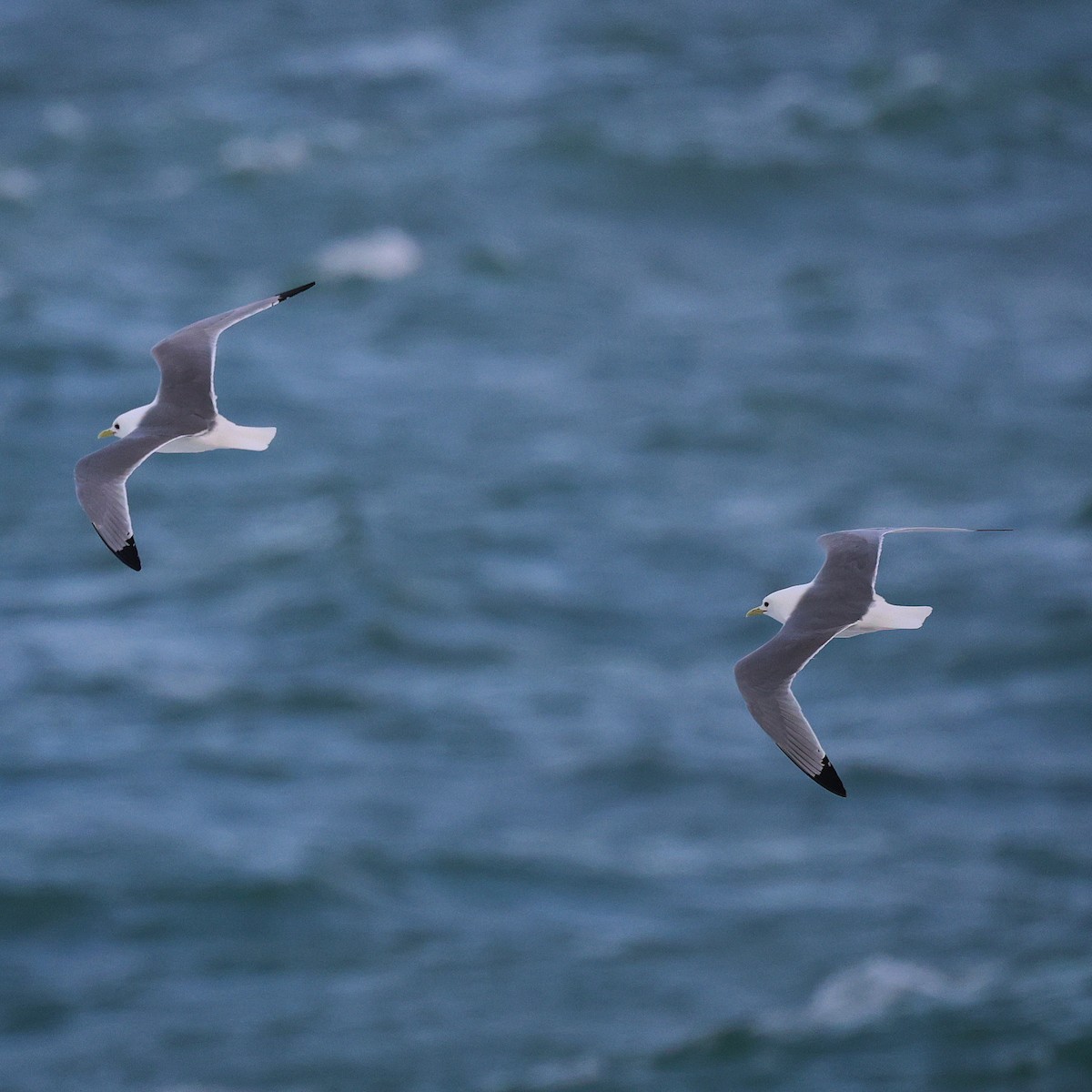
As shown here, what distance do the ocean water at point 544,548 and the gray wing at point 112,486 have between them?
37.9 m

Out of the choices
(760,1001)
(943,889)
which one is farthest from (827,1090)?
(943,889)

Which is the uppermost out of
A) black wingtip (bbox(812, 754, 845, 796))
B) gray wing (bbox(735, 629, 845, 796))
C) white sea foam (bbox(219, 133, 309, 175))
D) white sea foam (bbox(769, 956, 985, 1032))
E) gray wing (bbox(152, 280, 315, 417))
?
white sea foam (bbox(219, 133, 309, 175))

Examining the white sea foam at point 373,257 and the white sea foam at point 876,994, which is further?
the white sea foam at point 373,257

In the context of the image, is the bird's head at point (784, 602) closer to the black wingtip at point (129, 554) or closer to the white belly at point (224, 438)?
the white belly at point (224, 438)

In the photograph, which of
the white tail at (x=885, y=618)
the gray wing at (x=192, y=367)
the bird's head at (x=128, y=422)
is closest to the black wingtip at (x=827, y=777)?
the white tail at (x=885, y=618)

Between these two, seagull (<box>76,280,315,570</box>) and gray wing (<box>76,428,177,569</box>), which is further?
seagull (<box>76,280,315,570</box>)

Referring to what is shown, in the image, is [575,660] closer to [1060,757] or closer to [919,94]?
[1060,757]

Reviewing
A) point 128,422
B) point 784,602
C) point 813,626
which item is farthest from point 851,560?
point 128,422

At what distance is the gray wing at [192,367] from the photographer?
15672 mm

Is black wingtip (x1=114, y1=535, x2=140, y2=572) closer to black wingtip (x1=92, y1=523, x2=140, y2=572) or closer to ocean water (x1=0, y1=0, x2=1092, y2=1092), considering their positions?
black wingtip (x1=92, y1=523, x2=140, y2=572)

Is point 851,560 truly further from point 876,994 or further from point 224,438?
point 876,994

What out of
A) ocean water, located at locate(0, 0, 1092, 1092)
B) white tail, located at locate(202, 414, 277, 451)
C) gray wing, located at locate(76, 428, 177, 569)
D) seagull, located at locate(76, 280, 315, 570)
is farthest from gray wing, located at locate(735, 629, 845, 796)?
ocean water, located at locate(0, 0, 1092, 1092)

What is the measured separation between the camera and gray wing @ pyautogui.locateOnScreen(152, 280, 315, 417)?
51.4 ft

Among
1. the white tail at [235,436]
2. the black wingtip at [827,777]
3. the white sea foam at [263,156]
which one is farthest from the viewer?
the white sea foam at [263,156]
